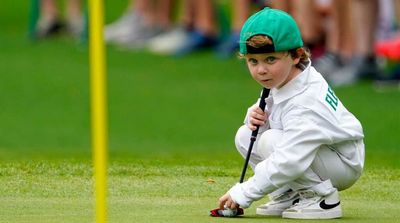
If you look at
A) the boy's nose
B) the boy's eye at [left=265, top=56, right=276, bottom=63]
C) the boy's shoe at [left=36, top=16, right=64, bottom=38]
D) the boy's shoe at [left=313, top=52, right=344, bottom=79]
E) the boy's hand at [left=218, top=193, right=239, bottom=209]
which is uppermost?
the boy's eye at [left=265, top=56, right=276, bottom=63]

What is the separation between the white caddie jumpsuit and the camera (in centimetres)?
577

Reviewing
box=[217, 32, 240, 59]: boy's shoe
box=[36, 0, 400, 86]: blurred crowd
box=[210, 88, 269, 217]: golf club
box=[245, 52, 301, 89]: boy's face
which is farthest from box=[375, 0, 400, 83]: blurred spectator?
box=[245, 52, 301, 89]: boy's face

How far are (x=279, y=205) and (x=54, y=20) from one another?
1325 centimetres

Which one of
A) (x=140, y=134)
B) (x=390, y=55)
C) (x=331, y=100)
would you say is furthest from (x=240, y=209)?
(x=390, y=55)

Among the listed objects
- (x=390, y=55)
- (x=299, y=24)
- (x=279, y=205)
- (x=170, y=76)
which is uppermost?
(x=279, y=205)

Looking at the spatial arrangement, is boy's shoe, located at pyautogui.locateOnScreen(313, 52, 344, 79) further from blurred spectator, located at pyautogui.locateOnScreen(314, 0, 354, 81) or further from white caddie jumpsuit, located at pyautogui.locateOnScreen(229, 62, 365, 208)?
white caddie jumpsuit, located at pyautogui.locateOnScreen(229, 62, 365, 208)

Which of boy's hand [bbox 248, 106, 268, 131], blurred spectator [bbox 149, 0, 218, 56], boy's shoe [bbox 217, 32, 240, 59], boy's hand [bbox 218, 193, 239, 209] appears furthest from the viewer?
blurred spectator [bbox 149, 0, 218, 56]

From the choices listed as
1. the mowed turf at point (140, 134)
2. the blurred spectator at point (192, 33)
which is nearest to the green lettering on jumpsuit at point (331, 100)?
the mowed turf at point (140, 134)

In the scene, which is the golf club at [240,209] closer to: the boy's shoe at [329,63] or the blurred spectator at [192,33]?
the boy's shoe at [329,63]

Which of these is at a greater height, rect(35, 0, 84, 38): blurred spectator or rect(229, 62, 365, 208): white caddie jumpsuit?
rect(229, 62, 365, 208): white caddie jumpsuit

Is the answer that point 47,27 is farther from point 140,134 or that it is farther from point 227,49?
point 140,134

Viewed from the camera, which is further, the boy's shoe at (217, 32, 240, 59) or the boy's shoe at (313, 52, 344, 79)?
the boy's shoe at (217, 32, 240, 59)

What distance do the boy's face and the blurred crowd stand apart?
222 inches

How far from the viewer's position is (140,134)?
12273 mm
